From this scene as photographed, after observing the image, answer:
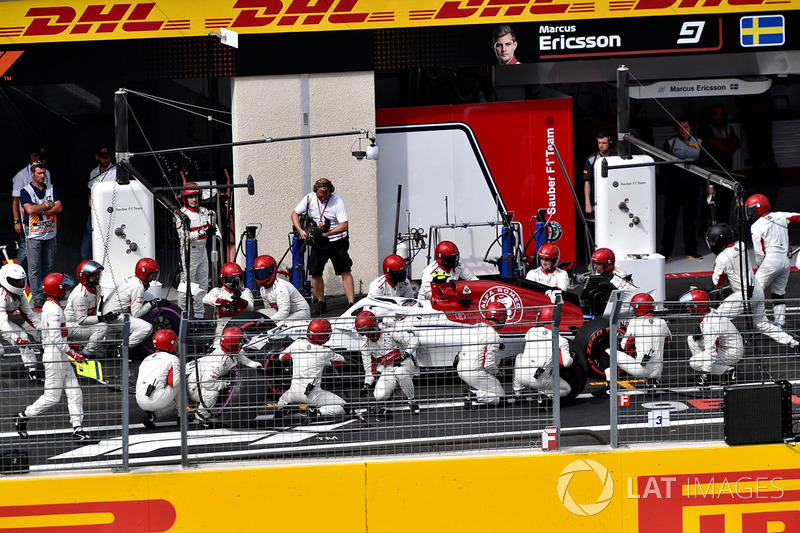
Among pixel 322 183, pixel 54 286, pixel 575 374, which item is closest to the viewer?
pixel 575 374

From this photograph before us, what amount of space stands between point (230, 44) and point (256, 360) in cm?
825

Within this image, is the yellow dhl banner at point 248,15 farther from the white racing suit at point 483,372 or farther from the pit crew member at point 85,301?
the white racing suit at point 483,372

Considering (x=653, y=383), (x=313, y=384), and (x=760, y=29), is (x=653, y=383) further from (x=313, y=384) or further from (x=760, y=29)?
(x=760, y=29)

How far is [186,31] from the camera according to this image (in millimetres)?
15844

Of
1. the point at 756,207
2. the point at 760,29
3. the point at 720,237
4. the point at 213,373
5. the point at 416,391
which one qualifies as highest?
the point at 760,29

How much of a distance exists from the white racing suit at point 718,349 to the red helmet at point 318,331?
98.3 inches

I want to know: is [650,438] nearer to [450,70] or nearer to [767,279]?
[767,279]

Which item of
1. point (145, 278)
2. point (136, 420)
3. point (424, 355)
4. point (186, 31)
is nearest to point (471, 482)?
point (424, 355)

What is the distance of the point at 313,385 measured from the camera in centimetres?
759


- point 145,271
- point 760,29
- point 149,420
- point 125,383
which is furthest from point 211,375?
point 760,29

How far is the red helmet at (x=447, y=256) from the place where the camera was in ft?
41.2

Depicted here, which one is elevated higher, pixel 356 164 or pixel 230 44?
pixel 230 44

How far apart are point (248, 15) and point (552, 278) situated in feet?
19.8

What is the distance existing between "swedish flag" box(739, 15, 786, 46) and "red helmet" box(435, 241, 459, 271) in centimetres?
640
